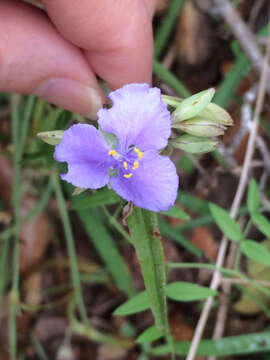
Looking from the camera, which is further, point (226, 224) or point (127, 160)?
point (226, 224)

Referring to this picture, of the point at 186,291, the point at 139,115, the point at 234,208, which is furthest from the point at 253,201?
the point at 139,115

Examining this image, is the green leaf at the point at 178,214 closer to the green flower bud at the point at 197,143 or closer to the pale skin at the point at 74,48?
the green flower bud at the point at 197,143

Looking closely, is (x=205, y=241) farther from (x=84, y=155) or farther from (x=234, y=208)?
(x=84, y=155)

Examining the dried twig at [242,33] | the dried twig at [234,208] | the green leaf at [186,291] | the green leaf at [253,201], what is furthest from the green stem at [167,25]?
the green leaf at [186,291]

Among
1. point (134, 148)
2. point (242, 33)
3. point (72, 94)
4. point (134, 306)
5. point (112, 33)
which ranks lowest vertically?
point (134, 306)

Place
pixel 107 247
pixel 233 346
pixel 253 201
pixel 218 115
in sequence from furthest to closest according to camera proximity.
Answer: pixel 107 247, pixel 233 346, pixel 253 201, pixel 218 115

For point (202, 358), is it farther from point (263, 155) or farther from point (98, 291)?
point (263, 155)
